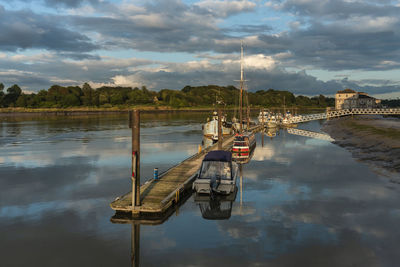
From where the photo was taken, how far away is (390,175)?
34250 millimetres

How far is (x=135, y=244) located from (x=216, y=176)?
983cm

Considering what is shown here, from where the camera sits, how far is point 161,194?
2419 cm

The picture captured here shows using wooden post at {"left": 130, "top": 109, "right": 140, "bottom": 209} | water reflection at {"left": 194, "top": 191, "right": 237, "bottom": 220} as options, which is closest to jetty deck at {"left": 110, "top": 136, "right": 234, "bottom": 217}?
wooden post at {"left": 130, "top": 109, "right": 140, "bottom": 209}

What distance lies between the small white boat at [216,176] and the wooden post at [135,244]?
6.55 m

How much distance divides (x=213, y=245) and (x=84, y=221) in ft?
29.5

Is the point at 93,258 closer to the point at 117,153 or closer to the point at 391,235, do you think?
the point at 391,235

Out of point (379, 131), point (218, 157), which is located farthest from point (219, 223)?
point (379, 131)

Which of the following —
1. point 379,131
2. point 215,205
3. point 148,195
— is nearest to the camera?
point 148,195

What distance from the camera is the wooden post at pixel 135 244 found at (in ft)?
53.9

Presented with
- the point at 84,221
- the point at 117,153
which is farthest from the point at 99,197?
the point at 117,153

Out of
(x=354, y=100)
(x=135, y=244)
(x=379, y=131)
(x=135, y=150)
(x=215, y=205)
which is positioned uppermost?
(x=354, y=100)

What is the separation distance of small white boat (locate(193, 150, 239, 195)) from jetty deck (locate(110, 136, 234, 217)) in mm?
1582

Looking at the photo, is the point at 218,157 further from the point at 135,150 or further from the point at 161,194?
the point at 135,150

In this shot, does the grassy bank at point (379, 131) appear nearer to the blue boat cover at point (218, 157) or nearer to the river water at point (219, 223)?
the river water at point (219, 223)
